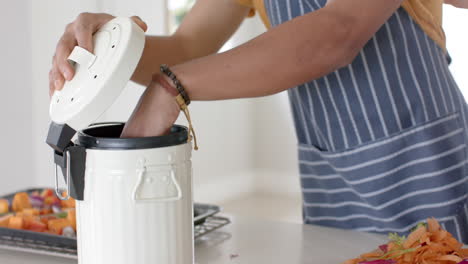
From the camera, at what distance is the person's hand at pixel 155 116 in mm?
942

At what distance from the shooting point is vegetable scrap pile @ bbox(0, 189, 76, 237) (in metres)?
1.20

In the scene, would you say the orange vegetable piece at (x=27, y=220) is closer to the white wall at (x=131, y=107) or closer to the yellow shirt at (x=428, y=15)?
the yellow shirt at (x=428, y=15)

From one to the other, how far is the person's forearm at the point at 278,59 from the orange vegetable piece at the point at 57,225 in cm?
39

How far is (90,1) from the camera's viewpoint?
323 centimetres

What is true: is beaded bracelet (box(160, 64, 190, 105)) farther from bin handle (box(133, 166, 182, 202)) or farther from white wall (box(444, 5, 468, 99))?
white wall (box(444, 5, 468, 99))

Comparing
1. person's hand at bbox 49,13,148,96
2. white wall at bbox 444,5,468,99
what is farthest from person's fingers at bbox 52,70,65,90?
white wall at bbox 444,5,468,99

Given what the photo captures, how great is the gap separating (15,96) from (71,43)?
2035mm

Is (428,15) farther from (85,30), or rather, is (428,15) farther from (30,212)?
(30,212)

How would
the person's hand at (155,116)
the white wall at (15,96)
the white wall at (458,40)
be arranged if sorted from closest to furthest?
the person's hand at (155,116), the white wall at (15,96), the white wall at (458,40)

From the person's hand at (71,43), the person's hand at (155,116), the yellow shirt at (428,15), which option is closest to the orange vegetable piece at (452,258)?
the person's hand at (155,116)

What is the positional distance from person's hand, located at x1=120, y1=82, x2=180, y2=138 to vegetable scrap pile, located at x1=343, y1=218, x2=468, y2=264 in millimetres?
299

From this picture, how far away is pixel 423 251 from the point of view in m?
0.87

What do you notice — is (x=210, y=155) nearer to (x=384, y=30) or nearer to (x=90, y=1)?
(x=90, y=1)

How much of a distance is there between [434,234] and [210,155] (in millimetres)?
3719
